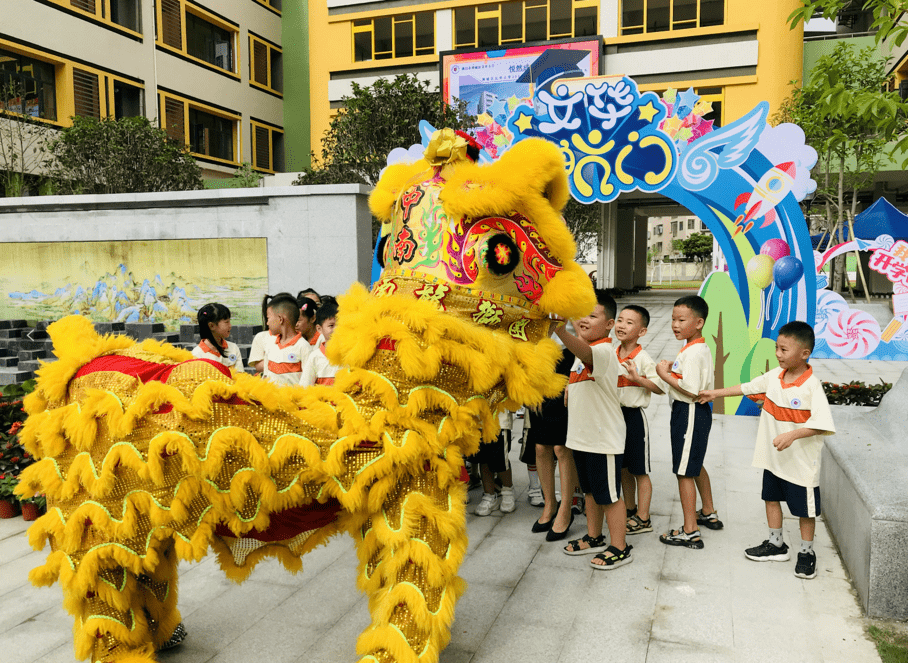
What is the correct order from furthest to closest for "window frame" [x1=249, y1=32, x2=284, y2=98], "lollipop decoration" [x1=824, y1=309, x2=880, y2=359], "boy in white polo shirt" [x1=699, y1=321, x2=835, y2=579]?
"window frame" [x1=249, y1=32, x2=284, y2=98] < "lollipop decoration" [x1=824, y1=309, x2=880, y2=359] < "boy in white polo shirt" [x1=699, y1=321, x2=835, y2=579]

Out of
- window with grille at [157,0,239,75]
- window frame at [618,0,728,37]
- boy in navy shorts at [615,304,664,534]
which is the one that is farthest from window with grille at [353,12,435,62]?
boy in navy shorts at [615,304,664,534]

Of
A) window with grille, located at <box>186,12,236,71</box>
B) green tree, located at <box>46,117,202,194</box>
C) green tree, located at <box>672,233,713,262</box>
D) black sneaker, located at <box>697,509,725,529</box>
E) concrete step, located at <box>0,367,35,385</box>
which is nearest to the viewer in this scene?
black sneaker, located at <box>697,509,725,529</box>

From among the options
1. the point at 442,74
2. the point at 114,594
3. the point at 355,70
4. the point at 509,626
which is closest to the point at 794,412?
the point at 509,626

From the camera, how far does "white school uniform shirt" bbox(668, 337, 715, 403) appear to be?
392cm

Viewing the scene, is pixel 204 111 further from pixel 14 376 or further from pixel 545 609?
pixel 545 609

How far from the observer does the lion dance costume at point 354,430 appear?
216 cm

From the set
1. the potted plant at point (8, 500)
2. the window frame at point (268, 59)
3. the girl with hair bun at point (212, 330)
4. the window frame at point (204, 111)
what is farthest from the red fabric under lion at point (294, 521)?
the window frame at point (268, 59)

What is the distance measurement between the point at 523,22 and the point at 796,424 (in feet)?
74.3

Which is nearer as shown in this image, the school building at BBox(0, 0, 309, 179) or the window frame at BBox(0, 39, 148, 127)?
the window frame at BBox(0, 39, 148, 127)

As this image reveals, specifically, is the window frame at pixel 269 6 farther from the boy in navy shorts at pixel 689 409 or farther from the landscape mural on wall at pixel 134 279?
the boy in navy shorts at pixel 689 409

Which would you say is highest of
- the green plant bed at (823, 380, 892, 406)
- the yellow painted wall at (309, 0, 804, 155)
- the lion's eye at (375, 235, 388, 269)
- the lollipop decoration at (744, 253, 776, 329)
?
the yellow painted wall at (309, 0, 804, 155)

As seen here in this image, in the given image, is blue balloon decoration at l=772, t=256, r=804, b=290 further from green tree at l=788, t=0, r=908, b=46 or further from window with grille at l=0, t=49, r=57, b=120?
window with grille at l=0, t=49, r=57, b=120

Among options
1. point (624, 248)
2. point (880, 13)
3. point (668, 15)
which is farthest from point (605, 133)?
point (624, 248)

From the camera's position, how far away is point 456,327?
2.23 metres
